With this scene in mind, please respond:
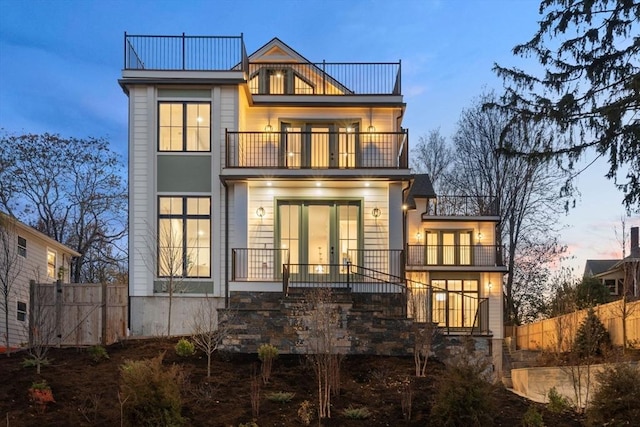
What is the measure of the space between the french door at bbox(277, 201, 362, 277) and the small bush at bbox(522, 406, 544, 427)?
Result: 335 inches

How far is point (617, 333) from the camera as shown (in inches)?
724

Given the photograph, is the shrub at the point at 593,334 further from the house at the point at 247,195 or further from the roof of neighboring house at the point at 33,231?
the roof of neighboring house at the point at 33,231

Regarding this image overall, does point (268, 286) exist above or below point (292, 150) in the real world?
below

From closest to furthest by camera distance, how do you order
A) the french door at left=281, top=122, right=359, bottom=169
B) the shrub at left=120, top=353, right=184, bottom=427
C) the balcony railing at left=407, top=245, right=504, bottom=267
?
the shrub at left=120, top=353, right=184, bottom=427 → the french door at left=281, top=122, right=359, bottom=169 → the balcony railing at left=407, top=245, right=504, bottom=267

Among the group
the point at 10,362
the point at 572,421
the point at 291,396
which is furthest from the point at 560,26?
the point at 10,362

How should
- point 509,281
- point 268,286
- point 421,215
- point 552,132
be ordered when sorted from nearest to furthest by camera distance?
point 552,132
point 268,286
point 421,215
point 509,281

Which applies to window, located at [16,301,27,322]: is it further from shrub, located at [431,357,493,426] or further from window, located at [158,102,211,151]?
shrub, located at [431,357,493,426]

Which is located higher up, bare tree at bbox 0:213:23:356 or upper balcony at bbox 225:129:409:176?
upper balcony at bbox 225:129:409:176

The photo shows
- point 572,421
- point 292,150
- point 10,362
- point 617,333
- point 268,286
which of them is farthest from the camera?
point 292,150

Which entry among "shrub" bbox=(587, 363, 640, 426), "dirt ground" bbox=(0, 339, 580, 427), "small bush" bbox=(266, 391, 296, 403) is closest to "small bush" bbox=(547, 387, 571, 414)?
"dirt ground" bbox=(0, 339, 580, 427)

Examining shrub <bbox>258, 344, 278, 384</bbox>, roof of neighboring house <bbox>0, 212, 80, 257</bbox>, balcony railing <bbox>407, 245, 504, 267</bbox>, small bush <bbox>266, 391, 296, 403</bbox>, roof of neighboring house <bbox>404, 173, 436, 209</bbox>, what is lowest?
small bush <bbox>266, 391, 296, 403</bbox>

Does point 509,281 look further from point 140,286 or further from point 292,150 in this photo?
point 140,286

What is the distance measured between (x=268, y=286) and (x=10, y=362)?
603cm

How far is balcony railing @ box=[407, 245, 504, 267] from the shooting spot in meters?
26.2
